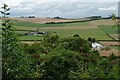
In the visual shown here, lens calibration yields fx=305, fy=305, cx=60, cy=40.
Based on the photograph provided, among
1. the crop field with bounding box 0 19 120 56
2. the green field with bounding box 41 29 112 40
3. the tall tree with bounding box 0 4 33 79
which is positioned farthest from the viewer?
the green field with bounding box 41 29 112 40

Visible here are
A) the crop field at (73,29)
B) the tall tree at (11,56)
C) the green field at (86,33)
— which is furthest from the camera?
the green field at (86,33)

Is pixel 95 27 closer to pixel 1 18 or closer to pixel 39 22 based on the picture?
pixel 39 22

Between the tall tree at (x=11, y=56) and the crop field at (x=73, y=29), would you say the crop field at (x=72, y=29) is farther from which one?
the tall tree at (x=11, y=56)

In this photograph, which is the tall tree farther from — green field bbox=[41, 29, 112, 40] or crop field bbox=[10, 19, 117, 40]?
green field bbox=[41, 29, 112, 40]

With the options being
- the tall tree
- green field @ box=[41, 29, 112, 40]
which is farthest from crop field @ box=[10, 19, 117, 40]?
the tall tree

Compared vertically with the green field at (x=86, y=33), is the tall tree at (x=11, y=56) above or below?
above

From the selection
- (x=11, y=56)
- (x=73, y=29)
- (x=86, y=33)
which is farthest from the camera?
(x=73, y=29)

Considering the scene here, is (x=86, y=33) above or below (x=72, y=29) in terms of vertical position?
below

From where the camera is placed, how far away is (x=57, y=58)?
1113 centimetres

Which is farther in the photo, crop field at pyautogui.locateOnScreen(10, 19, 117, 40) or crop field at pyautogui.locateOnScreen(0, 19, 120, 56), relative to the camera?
crop field at pyautogui.locateOnScreen(10, 19, 117, 40)

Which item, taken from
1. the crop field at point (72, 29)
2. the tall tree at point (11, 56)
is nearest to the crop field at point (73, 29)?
the crop field at point (72, 29)

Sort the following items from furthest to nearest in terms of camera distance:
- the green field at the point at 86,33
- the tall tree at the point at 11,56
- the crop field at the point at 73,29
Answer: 1. the green field at the point at 86,33
2. the crop field at the point at 73,29
3. the tall tree at the point at 11,56

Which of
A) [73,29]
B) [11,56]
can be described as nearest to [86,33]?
[73,29]

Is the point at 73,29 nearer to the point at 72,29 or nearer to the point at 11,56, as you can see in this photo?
the point at 72,29
